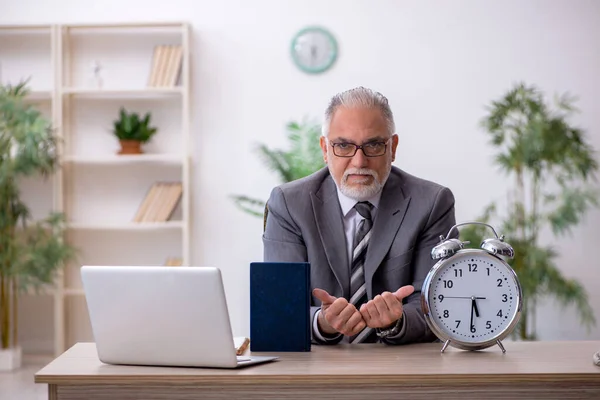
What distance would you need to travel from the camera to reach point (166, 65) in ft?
20.1

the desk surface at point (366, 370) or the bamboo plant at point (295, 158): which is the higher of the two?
the bamboo plant at point (295, 158)

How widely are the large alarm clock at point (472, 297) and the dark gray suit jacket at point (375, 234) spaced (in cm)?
40

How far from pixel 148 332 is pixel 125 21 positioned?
454 cm

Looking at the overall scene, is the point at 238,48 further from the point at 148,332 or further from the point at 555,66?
the point at 148,332

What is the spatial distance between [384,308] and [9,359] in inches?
170

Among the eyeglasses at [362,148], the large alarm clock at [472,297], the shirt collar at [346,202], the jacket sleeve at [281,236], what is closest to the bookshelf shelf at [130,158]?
the jacket sleeve at [281,236]

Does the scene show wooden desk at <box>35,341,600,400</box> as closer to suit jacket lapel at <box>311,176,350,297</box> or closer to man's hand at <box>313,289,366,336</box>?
man's hand at <box>313,289,366,336</box>

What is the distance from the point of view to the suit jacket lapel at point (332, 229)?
2.74 metres

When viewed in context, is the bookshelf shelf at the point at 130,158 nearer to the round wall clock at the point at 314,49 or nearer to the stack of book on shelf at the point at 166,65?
the stack of book on shelf at the point at 166,65

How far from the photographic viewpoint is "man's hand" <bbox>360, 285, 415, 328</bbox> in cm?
225

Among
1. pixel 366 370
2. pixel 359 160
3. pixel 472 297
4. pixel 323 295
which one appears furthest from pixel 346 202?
pixel 366 370

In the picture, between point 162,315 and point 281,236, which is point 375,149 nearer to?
point 281,236

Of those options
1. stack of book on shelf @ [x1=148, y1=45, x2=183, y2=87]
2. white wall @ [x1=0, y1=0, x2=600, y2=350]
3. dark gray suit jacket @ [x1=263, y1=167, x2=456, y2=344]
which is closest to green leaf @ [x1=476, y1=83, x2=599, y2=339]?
white wall @ [x1=0, y1=0, x2=600, y2=350]

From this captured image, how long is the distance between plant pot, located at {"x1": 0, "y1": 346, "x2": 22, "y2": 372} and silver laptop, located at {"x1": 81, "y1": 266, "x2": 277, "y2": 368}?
4201 millimetres
